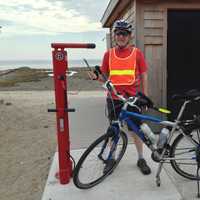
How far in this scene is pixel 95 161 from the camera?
2957mm

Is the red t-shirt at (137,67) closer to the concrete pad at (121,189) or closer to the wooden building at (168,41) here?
the concrete pad at (121,189)

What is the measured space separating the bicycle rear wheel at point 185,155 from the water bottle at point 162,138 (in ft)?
0.39

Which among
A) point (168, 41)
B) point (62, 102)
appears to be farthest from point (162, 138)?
point (168, 41)

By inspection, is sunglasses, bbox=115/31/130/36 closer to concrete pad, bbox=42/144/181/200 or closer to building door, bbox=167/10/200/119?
concrete pad, bbox=42/144/181/200

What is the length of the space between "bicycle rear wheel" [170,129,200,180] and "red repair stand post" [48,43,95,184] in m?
1.05

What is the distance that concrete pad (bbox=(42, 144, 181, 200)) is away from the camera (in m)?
2.75

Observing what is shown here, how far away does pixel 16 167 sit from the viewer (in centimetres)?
361

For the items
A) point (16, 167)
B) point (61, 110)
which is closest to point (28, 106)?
point (16, 167)

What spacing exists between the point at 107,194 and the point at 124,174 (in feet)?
1.42

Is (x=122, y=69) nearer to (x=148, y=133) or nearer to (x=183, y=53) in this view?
(x=148, y=133)

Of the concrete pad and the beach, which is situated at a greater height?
the concrete pad

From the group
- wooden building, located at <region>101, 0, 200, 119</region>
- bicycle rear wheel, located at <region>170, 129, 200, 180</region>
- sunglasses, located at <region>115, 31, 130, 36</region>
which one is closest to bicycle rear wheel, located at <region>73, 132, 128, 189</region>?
bicycle rear wheel, located at <region>170, 129, 200, 180</region>

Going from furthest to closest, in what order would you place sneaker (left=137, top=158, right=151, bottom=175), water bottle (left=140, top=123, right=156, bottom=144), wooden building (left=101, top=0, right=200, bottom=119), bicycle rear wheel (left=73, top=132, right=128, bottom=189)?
wooden building (left=101, top=0, right=200, bottom=119), sneaker (left=137, top=158, right=151, bottom=175), water bottle (left=140, top=123, right=156, bottom=144), bicycle rear wheel (left=73, top=132, right=128, bottom=189)

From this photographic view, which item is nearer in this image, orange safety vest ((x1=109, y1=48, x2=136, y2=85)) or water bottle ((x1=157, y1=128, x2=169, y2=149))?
water bottle ((x1=157, y1=128, x2=169, y2=149))
